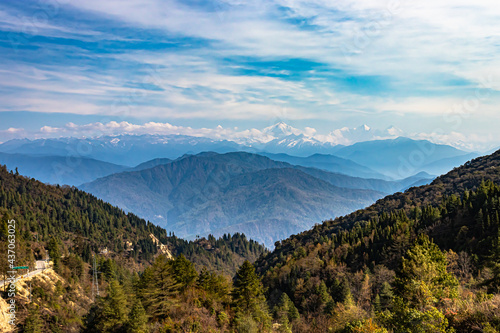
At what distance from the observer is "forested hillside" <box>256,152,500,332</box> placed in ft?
75.3

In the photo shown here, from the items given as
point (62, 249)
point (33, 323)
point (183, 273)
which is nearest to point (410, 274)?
point (183, 273)

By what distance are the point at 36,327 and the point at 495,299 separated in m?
61.8

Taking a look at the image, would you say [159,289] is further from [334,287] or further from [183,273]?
[334,287]

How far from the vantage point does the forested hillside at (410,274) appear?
22938mm

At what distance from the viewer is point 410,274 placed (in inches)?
1225

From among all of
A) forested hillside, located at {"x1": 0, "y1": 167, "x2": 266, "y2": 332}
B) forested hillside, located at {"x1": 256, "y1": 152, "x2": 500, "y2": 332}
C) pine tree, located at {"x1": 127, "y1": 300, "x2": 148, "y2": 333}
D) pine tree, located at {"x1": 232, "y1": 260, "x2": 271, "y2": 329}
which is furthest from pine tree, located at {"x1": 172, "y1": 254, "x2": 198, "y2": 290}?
forested hillside, located at {"x1": 256, "y1": 152, "x2": 500, "y2": 332}

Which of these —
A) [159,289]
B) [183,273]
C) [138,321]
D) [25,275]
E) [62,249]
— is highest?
[62,249]

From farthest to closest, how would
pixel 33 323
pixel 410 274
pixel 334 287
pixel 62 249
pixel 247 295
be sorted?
pixel 62 249
pixel 334 287
pixel 33 323
pixel 247 295
pixel 410 274

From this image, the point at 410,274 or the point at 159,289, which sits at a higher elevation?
the point at 410,274

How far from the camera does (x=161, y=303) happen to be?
4578 centimetres

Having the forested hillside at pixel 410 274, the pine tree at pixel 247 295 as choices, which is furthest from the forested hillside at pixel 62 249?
the forested hillside at pixel 410 274

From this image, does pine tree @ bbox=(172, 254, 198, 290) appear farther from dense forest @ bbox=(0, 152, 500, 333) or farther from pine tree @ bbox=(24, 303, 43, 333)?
pine tree @ bbox=(24, 303, 43, 333)

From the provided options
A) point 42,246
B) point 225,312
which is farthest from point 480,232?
point 42,246

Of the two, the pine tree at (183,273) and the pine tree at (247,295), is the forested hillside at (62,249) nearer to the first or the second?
the pine tree at (183,273)
